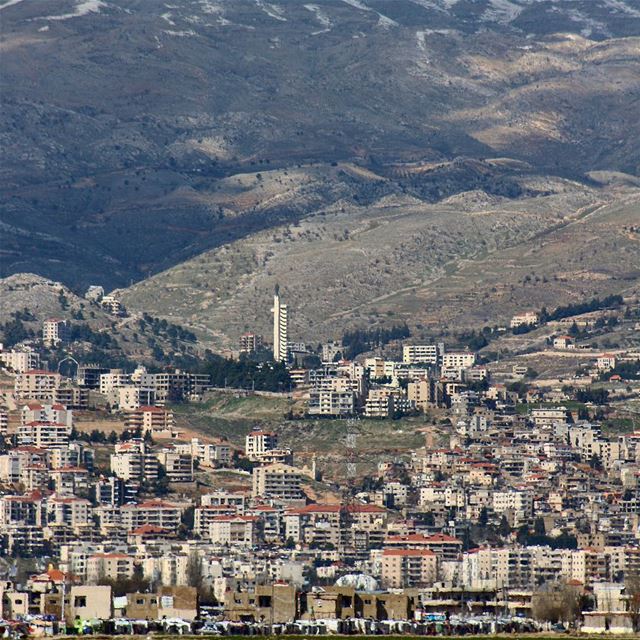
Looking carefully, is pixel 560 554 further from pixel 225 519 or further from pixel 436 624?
pixel 436 624

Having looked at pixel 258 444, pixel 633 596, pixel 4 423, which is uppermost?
pixel 4 423

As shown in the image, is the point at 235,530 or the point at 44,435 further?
the point at 44,435

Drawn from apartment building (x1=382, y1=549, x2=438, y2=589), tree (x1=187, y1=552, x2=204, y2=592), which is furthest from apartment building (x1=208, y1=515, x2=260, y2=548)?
tree (x1=187, y1=552, x2=204, y2=592)

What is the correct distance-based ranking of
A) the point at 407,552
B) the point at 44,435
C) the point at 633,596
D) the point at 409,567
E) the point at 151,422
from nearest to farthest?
1. the point at 633,596
2. the point at 409,567
3. the point at 407,552
4. the point at 44,435
5. the point at 151,422

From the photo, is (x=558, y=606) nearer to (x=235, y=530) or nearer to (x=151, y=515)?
(x=235, y=530)

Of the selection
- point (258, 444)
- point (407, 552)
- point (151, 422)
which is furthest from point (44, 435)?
point (407, 552)

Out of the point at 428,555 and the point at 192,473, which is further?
the point at 192,473

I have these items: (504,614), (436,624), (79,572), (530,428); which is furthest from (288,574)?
(530,428)

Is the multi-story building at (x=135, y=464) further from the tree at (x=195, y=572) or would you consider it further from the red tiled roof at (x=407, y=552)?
the tree at (x=195, y=572)
